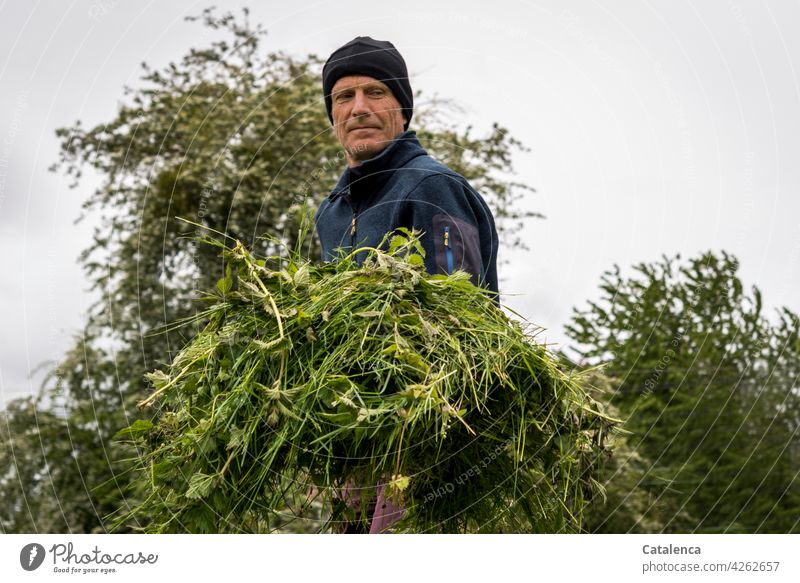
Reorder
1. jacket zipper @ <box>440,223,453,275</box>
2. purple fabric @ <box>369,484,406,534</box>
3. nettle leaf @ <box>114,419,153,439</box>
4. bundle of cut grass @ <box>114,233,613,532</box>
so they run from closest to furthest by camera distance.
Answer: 1. bundle of cut grass @ <box>114,233,613,532</box>
2. nettle leaf @ <box>114,419,153,439</box>
3. purple fabric @ <box>369,484,406,534</box>
4. jacket zipper @ <box>440,223,453,275</box>

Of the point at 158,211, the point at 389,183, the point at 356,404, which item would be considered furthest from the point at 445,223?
the point at 158,211

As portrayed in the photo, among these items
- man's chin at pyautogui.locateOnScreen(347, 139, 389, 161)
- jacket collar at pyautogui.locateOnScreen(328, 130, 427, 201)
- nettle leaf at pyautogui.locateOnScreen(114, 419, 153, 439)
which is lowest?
nettle leaf at pyautogui.locateOnScreen(114, 419, 153, 439)

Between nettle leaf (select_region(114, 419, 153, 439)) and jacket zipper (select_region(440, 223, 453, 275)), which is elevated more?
jacket zipper (select_region(440, 223, 453, 275))

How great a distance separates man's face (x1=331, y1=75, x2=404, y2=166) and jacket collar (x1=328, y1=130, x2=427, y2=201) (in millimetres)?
33

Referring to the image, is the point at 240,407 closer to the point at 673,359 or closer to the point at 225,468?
the point at 225,468

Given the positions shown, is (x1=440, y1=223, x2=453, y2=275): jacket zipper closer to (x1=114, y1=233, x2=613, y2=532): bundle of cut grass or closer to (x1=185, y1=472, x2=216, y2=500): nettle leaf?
(x1=114, y1=233, x2=613, y2=532): bundle of cut grass

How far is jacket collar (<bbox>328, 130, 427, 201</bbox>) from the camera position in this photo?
293cm

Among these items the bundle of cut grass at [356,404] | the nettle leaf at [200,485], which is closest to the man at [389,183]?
the bundle of cut grass at [356,404]

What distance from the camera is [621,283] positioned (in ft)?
20.0

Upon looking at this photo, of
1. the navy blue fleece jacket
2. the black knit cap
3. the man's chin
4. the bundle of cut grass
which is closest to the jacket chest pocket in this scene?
the navy blue fleece jacket

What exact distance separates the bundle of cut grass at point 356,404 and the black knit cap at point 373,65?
2.71 feet

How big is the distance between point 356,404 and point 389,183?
98 centimetres

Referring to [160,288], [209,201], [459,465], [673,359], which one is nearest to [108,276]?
[160,288]

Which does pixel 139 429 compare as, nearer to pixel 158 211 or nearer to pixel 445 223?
pixel 445 223
